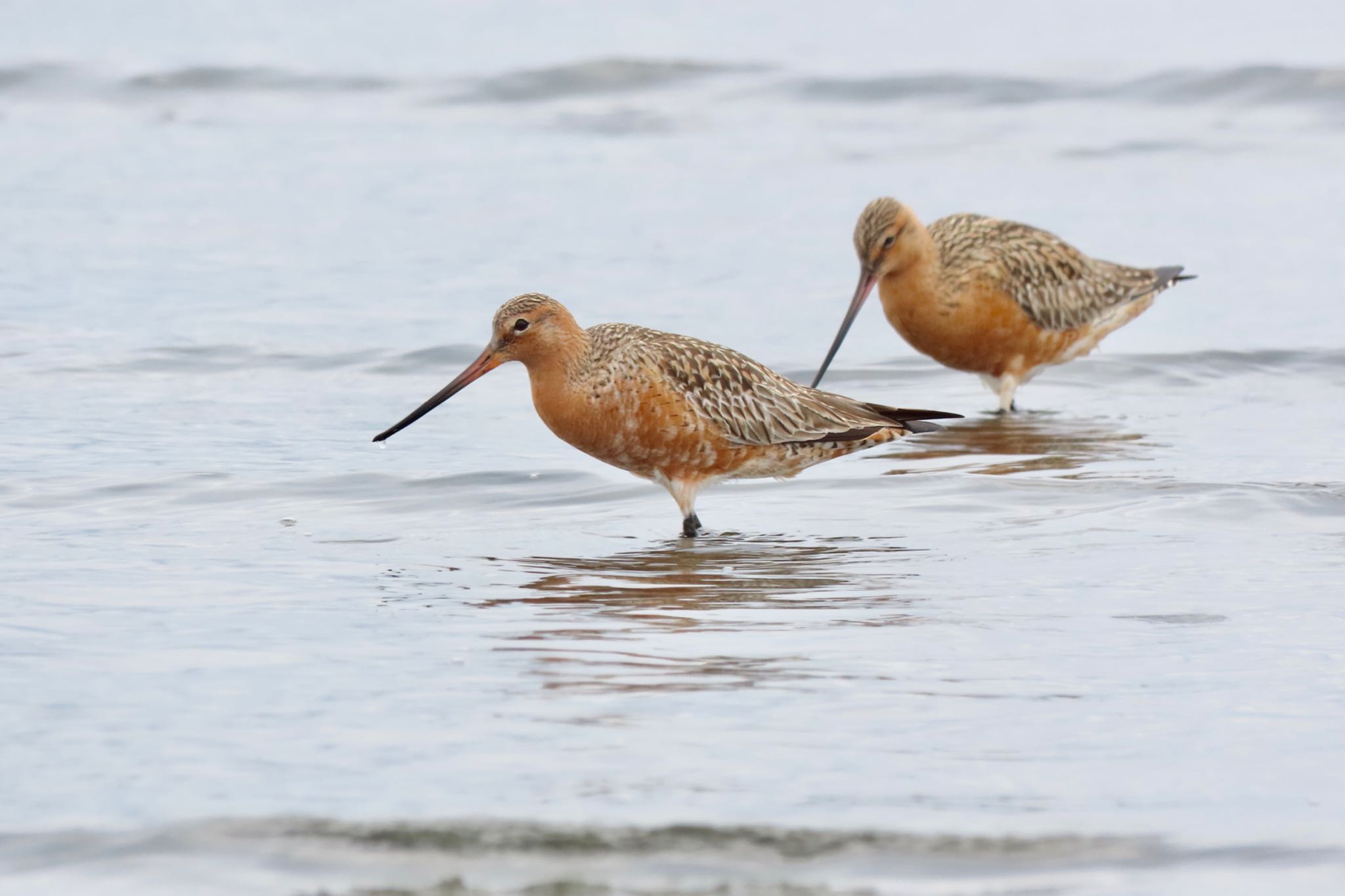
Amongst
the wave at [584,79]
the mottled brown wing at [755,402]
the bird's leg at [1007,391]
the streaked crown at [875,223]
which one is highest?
the wave at [584,79]

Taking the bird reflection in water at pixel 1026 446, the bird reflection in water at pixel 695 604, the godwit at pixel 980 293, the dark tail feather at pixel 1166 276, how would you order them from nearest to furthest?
the bird reflection in water at pixel 695 604, the bird reflection in water at pixel 1026 446, the godwit at pixel 980 293, the dark tail feather at pixel 1166 276

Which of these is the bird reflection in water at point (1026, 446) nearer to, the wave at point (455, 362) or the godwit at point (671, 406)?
the godwit at point (671, 406)

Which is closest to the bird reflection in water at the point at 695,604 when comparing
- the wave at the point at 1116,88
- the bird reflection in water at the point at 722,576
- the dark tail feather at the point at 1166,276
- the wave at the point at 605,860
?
the bird reflection in water at the point at 722,576

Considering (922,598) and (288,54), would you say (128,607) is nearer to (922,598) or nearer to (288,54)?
(922,598)

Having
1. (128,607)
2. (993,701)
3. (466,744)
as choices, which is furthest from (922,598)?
(128,607)

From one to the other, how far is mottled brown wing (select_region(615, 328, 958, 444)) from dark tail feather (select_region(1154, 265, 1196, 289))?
3.78 m

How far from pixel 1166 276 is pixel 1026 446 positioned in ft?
8.59

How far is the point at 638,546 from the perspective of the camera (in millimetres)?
7910

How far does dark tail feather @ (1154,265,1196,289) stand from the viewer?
11.9 metres

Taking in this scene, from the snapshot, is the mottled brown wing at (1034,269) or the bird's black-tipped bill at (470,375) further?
the mottled brown wing at (1034,269)

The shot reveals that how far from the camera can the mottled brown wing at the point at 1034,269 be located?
424 inches

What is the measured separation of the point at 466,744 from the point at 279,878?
816 mm

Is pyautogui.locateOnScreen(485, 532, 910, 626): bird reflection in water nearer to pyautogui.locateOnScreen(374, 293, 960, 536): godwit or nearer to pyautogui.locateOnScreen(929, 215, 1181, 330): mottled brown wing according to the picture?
pyautogui.locateOnScreen(374, 293, 960, 536): godwit

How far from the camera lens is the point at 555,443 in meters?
9.64
